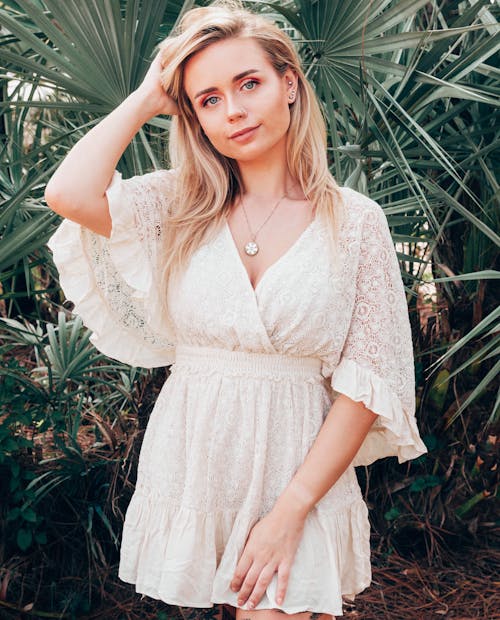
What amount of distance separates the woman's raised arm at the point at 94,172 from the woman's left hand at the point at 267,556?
0.70 meters

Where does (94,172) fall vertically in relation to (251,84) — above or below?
below

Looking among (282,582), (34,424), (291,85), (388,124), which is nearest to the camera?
(282,582)

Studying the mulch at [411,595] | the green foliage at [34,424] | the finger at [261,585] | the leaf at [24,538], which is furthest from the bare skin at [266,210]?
the mulch at [411,595]

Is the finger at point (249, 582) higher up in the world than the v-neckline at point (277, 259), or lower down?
lower down

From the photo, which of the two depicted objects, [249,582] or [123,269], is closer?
[249,582]

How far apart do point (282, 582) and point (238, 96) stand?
0.99 meters

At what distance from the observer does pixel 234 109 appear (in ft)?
5.49

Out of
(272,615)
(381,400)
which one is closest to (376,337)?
(381,400)

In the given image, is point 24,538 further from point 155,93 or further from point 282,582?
point 155,93

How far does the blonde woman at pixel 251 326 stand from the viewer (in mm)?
1662

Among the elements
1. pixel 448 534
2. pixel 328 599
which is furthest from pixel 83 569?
pixel 328 599

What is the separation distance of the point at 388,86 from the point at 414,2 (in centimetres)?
50

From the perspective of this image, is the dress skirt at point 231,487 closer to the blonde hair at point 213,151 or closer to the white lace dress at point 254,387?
the white lace dress at point 254,387

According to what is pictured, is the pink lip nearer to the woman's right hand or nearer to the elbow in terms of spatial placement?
the woman's right hand
